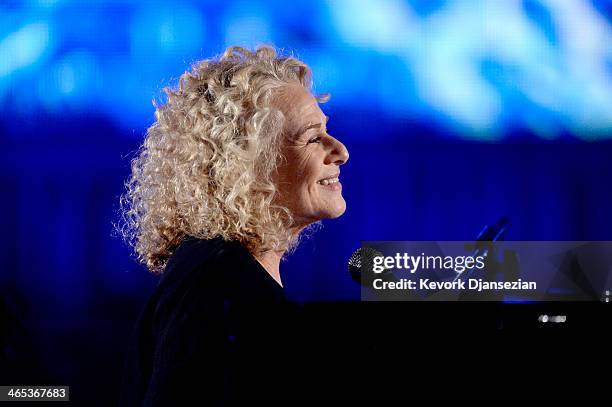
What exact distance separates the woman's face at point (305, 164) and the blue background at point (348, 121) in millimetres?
1843

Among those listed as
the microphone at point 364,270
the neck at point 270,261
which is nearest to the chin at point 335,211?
the neck at point 270,261

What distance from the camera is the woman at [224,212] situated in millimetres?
1033

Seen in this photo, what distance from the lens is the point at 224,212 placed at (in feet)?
4.31

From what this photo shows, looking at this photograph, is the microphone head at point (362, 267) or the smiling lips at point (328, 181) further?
the microphone head at point (362, 267)

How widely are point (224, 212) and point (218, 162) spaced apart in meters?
0.09

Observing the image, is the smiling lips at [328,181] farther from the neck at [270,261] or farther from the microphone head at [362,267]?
the microphone head at [362,267]

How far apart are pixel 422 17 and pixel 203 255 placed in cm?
243

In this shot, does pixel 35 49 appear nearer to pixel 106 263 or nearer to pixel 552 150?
pixel 106 263

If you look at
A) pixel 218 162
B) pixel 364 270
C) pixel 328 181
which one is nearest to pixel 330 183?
pixel 328 181

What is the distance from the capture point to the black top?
39.7 inches

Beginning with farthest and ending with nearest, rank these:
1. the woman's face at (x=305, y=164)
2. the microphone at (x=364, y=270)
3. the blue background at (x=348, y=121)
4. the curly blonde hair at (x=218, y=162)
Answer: the blue background at (x=348, y=121) → the microphone at (x=364, y=270) → the woman's face at (x=305, y=164) → the curly blonde hair at (x=218, y=162)

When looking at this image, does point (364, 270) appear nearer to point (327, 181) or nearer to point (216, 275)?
point (327, 181)

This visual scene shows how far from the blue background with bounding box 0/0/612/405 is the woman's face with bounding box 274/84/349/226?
1843 mm

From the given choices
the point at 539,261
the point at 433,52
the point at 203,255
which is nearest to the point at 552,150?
the point at 433,52
